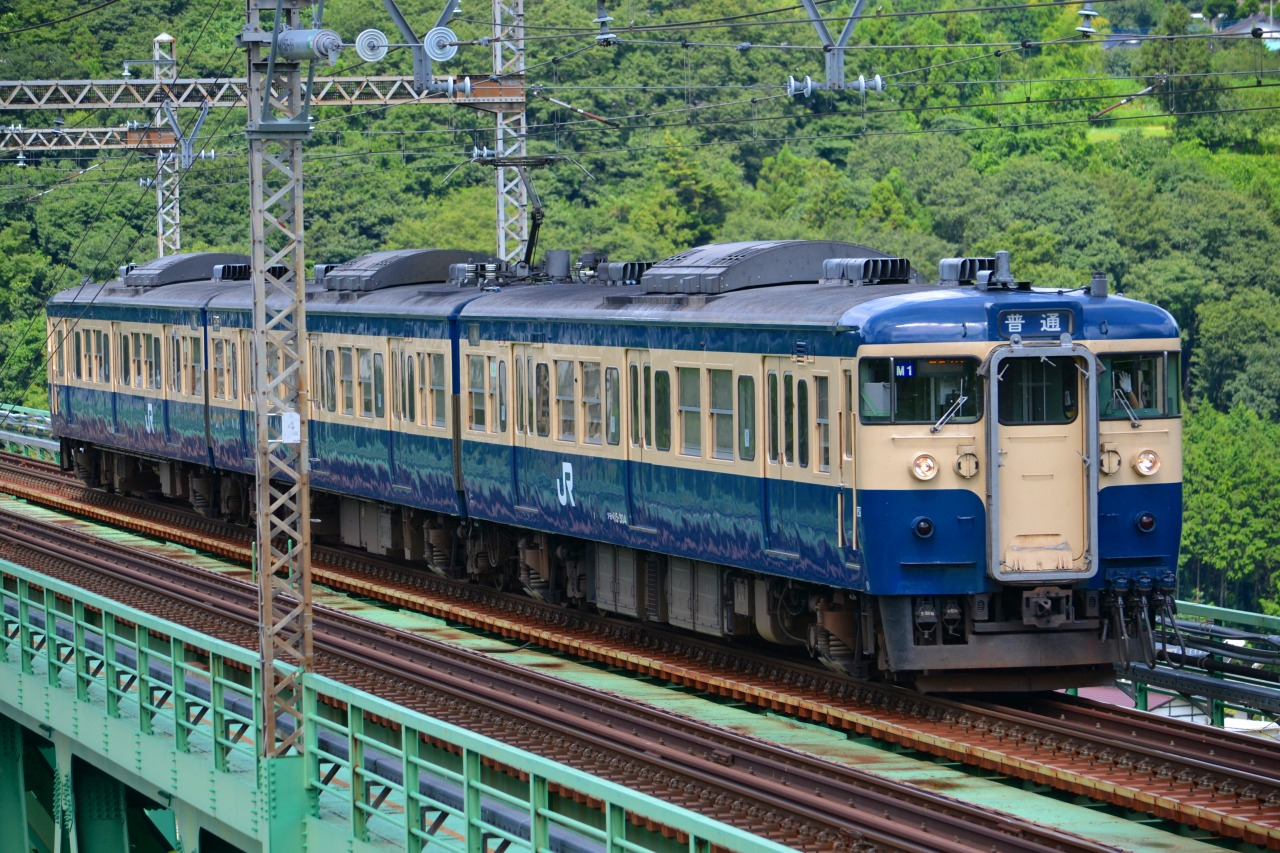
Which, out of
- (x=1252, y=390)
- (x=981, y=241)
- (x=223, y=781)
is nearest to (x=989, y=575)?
(x=223, y=781)

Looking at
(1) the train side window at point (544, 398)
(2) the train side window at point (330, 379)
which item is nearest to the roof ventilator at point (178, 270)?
(2) the train side window at point (330, 379)

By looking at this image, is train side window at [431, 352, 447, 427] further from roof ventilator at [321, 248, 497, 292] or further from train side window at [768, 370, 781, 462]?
train side window at [768, 370, 781, 462]

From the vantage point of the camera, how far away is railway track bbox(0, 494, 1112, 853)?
11.8 meters

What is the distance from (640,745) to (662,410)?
528cm

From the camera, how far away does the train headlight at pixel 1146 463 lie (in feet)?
53.1

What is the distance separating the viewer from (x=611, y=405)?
20031mm

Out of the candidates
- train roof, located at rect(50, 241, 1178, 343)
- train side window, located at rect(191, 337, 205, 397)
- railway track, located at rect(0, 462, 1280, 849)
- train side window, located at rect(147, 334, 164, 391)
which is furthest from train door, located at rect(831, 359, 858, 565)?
train side window, located at rect(147, 334, 164, 391)

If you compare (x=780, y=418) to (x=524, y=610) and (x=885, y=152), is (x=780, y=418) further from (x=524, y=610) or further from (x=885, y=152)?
(x=885, y=152)

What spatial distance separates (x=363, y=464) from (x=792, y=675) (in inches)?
369

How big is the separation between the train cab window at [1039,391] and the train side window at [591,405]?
5.24m

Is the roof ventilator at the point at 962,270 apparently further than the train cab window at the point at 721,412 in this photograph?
No

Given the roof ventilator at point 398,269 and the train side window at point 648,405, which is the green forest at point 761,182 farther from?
the train side window at point 648,405

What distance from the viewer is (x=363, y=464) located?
25844mm

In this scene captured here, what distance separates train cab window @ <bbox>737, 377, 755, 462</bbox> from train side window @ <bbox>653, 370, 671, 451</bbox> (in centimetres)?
131
